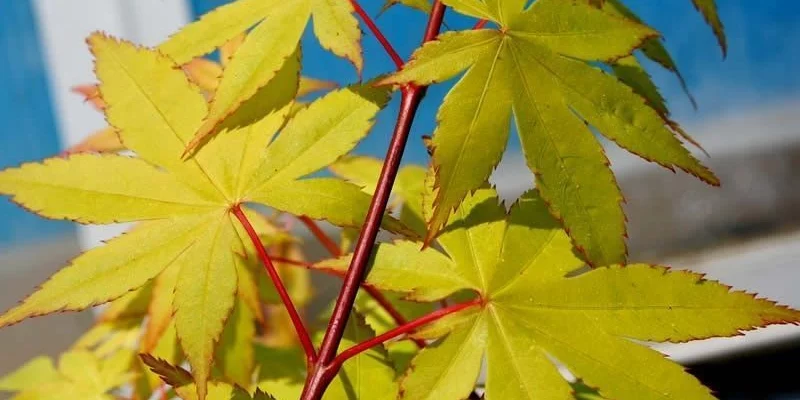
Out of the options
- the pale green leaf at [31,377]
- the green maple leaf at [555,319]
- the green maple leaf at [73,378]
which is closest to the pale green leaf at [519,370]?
the green maple leaf at [555,319]

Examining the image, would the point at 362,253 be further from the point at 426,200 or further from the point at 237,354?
the point at 237,354

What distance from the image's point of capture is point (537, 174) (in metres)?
0.38

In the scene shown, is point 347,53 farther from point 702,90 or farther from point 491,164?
point 702,90

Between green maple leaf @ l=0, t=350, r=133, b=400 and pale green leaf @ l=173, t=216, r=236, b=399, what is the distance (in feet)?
0.73

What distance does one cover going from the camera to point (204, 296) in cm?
41

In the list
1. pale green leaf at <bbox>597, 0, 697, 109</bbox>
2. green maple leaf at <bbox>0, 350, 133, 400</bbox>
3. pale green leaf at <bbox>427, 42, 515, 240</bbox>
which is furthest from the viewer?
green maple leaf at <bbox>0, 350, 133, 400</bbox>

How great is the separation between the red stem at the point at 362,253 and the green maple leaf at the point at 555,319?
2cm

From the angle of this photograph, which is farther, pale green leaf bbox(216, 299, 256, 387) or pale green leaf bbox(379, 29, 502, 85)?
pale green leaf bbox(216, 299, 256, 387)

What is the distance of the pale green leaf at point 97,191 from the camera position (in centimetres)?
44

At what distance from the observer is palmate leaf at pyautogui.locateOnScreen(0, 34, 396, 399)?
416mm

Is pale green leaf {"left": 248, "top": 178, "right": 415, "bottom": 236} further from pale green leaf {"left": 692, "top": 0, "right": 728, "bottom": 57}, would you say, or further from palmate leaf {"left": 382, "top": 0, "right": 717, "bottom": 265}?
pale green leaf {"left": 692, "top": 0, "right": 728, "bottom": 57}

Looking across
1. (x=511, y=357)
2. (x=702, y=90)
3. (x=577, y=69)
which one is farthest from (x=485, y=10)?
(x=702, y=90)

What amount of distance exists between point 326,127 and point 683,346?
3.50 feet

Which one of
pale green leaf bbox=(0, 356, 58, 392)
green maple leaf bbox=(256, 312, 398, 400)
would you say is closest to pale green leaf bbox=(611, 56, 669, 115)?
green maple leaf bbox=(256, 312, 398, 400)
